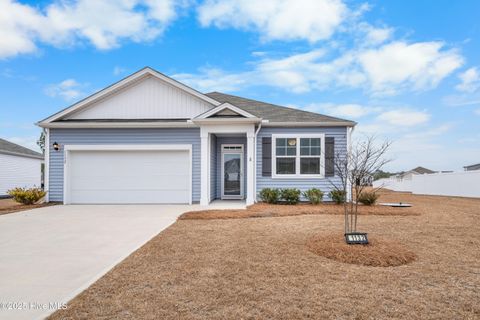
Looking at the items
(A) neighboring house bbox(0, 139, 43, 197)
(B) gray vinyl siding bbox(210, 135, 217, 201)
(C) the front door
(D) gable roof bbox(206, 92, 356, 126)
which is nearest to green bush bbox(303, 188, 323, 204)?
(D) gable roof bbox(206, 92, 356, 126)

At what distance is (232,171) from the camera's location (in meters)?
13.8

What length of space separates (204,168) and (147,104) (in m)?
3.89

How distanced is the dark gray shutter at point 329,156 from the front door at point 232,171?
374cm

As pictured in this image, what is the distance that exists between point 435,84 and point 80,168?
17624mm

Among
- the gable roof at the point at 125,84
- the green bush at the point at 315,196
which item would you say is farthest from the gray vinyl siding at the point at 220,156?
the green bush at the point at 315,196

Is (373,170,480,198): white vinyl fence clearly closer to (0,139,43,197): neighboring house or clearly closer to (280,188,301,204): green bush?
(280,188,301,204): green bush

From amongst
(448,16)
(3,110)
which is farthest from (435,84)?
(3,110)

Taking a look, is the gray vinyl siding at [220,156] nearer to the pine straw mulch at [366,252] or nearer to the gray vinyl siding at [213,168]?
the gray vinyl siding at [213,168]

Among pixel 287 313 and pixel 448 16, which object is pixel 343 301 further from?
pixel 448 16

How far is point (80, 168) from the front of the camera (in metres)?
12.6

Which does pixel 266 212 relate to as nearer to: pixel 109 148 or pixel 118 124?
pixel 118 124

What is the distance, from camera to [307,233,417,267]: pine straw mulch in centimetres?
454

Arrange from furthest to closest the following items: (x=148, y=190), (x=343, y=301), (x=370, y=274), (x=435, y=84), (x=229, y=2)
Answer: (x=435, y=84) < (x=148, y=190) < (x=229, y=2) < (x=370, y=274) < (x=343, y=301)

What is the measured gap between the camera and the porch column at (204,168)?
1177 centimetres
